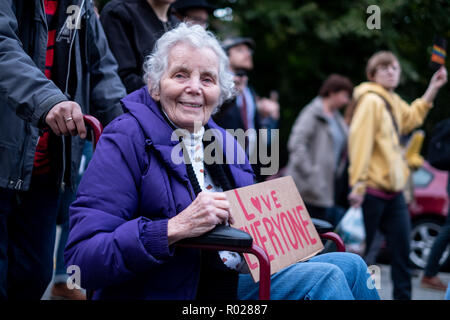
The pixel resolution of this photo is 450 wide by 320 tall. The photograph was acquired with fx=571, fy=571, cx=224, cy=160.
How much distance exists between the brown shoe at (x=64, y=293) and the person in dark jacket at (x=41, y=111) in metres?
1.22

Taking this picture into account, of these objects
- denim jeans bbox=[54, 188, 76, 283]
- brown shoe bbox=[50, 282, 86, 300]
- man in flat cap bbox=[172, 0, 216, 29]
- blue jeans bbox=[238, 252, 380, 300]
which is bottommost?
brown shoe bbox=[50, 282, 86, 300]

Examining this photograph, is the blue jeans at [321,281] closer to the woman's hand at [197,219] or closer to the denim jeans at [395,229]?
the woman's hand at [197,219]

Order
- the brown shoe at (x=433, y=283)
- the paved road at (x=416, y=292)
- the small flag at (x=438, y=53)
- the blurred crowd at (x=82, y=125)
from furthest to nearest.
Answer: the brown shoe at (x=433, y=283) → the paved road at (x=416, y=292) → the small flag at (x=438, y=53) → the blurred crowd at (x=82, y=125)

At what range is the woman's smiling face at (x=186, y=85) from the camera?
243 cm

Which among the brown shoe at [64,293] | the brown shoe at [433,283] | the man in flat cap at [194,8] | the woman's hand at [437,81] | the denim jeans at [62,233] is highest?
the man in flat cap at [194,8]

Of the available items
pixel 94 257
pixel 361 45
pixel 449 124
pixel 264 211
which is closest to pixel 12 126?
pixel 94 257

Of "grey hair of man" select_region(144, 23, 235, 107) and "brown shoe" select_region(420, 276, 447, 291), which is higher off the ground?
"grey hair of man" select_region(144, 23, 235, 107)

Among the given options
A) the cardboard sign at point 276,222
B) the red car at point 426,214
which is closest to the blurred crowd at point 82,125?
the cardboard sign at point 276,222

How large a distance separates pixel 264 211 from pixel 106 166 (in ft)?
2.25

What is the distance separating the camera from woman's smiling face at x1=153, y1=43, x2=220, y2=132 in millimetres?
2432

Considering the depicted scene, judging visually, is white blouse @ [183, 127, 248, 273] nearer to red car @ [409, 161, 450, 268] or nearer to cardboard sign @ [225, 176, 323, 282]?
cardboard sign @ [225, 176, 323, 282]

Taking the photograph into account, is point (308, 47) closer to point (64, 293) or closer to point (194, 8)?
point (194, 8)

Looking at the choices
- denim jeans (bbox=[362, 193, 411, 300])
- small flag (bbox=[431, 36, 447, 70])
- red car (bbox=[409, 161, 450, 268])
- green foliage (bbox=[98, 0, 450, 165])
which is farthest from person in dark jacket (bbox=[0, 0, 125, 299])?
green foliage (bbox=[98, 0, 450, 165])

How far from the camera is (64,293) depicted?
156 inches
